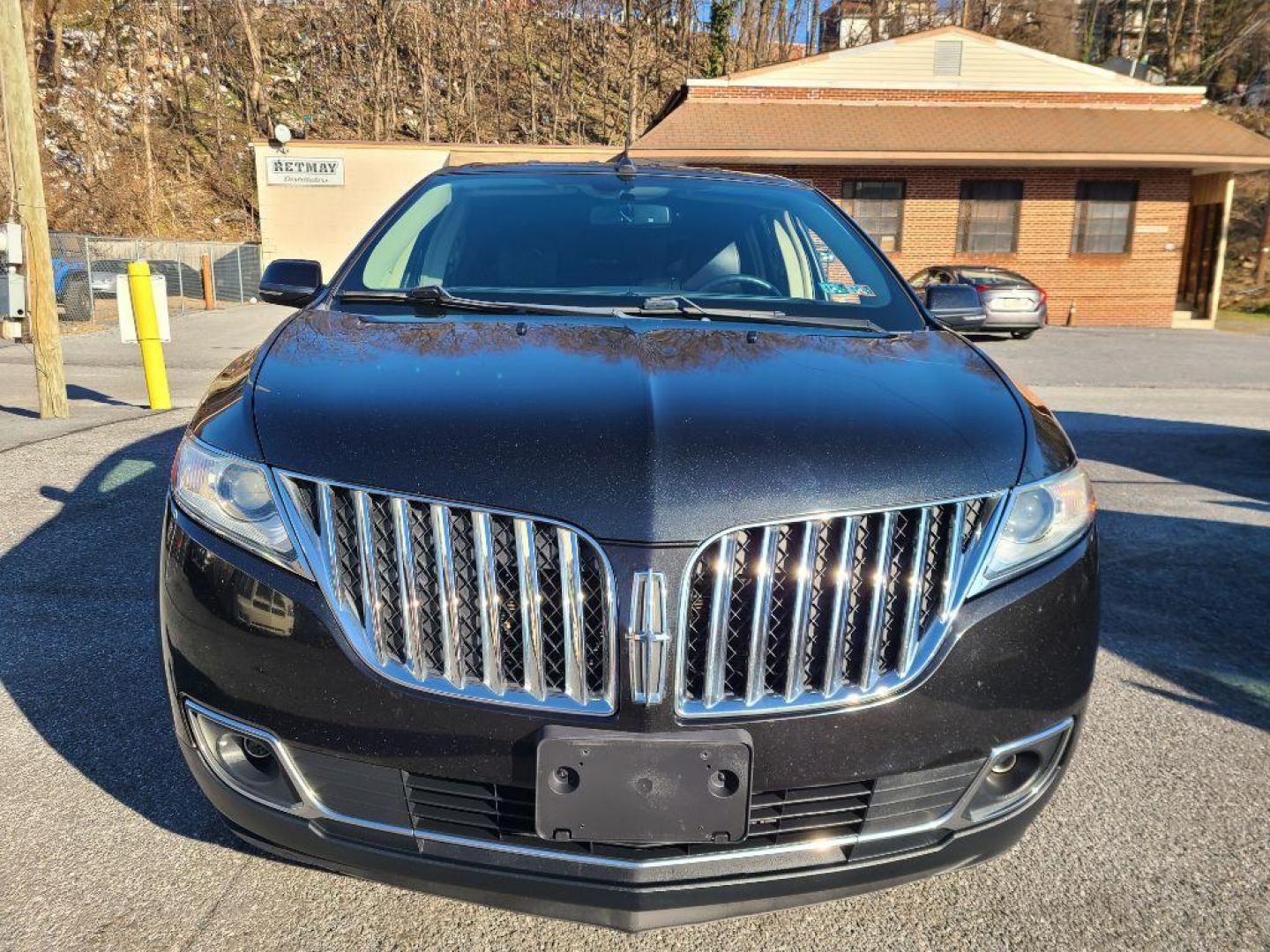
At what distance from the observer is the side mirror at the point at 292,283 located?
10.5ft

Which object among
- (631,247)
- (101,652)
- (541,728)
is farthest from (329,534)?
(101,652)

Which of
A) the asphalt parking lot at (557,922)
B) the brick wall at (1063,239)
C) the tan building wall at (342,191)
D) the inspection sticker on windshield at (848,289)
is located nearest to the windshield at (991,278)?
the brick wall at (1063,239)

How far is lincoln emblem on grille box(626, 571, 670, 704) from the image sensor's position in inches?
62.9

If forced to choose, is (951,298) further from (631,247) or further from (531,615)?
(531,615)

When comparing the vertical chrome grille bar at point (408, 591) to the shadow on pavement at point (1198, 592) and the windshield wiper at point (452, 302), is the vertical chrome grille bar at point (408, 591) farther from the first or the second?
the shadow on pavement at point (1198, 592)

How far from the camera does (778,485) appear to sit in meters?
1.68

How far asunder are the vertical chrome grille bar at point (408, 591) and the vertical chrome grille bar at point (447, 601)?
0.04 metres

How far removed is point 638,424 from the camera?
1780mm

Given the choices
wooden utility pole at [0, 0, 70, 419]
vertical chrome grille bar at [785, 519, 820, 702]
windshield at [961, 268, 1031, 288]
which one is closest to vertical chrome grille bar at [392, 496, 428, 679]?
vertical chrome grille bar at [785, 519, 820, 702]

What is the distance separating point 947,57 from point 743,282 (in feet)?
77.9

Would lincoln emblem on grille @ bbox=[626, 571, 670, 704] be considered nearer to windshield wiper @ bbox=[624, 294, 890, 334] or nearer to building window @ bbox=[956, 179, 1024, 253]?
windshield wiper @ bbox=[624, 294, 890, 334]

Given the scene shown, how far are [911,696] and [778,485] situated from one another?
43 centimetres

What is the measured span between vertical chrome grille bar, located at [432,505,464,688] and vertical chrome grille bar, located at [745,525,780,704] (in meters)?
0.49

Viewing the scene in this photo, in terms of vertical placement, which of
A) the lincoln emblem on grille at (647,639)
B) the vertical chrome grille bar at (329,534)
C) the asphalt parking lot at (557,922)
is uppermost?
the vertical chrome grille bar at (329,534)
